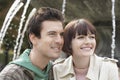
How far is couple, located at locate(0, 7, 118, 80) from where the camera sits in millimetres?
3070

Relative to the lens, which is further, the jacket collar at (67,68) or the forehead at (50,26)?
the jacket collar at (67,68)

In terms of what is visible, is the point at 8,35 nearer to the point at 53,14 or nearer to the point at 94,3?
the point at 94,3

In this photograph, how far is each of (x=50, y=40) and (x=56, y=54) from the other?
4.6 inches

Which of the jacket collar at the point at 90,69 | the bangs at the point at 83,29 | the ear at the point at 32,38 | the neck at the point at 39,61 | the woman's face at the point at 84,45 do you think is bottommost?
the jacket collar at the point at 90,69

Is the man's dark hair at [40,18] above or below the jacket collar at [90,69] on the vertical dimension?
above

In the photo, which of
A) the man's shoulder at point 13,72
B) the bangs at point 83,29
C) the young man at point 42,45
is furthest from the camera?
the bangs at point 83,29

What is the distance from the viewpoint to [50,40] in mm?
3070

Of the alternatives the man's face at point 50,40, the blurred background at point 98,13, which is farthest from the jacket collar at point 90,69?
the blurred background at point 98,13

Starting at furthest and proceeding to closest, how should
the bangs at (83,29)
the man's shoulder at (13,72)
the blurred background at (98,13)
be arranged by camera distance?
1. the blurred background at (98,13)
2. the bangs at (83,29)
3. the man's shoulder at (13,72)

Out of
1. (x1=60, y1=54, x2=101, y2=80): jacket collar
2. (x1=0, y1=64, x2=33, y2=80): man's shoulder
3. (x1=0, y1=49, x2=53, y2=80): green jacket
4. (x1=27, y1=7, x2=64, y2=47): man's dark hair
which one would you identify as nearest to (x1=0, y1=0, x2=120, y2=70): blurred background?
(x1=60, y1=54, x2=101, y2=80): jacket collar

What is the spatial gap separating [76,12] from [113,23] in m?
0.60

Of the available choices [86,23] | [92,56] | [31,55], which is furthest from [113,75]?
[31,55]

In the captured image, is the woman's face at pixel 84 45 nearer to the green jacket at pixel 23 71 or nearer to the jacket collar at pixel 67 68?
the jacket collar at pixel 67 68

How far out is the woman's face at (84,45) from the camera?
313cm
